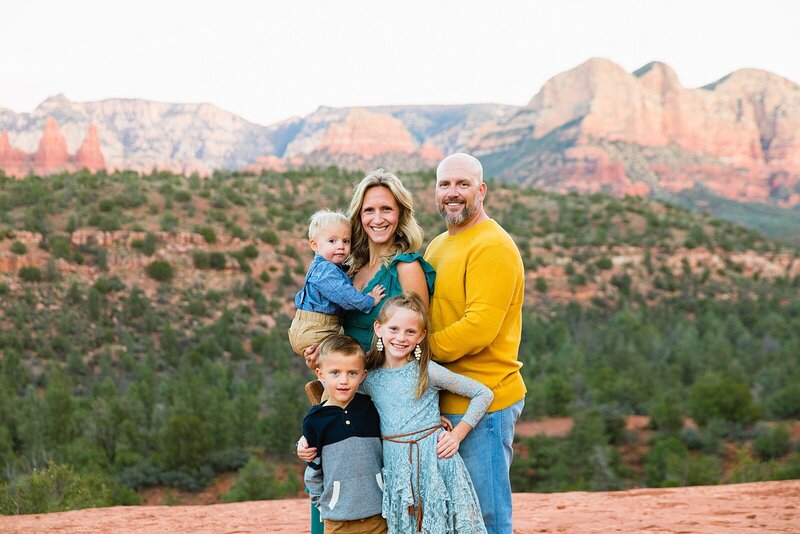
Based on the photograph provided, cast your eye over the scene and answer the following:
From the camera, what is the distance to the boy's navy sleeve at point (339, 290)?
3.52 metres

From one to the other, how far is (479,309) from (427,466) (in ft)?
2.60

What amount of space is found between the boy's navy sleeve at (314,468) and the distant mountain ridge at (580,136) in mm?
96857

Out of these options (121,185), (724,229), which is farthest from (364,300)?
(724,229)

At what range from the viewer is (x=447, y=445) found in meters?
3.44

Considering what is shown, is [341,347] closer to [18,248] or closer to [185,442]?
[185,442]

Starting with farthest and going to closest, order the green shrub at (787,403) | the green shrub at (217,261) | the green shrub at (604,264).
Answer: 1. the green shrub at (604,264)
2. the green shrub at (217,261)
3. the green shrub at (787,403)

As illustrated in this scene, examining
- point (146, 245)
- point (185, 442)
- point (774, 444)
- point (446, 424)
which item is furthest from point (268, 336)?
point (446, 424)

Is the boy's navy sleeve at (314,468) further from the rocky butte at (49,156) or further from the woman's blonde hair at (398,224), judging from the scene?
the rocky butte at (49,156)

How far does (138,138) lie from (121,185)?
14349cm

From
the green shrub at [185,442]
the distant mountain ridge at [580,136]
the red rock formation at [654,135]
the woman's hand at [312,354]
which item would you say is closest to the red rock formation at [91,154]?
the distant mountain ridge at [580,136]

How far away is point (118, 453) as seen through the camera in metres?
16.6

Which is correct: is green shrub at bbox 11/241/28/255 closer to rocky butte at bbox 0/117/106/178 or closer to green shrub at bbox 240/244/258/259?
green shrub at bbox 240/244/258/259

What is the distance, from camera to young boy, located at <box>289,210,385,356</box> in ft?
11.7

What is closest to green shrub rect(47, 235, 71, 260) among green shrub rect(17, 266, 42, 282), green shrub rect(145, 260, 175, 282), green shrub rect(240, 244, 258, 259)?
green shrub rect(17, 266, 42, 282)
